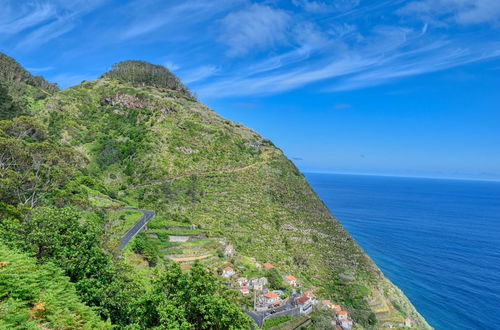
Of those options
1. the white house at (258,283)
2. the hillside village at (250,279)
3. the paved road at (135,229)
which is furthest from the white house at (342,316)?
the paved road at (135,229)

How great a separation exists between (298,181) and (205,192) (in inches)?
1329

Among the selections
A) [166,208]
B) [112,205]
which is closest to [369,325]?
[166,208]

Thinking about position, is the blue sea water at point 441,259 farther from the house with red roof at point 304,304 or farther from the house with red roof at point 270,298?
the house with red roof at point 270,298

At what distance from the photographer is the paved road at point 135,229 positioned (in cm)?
3216

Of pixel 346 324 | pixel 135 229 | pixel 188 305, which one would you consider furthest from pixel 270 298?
pixel 188 305

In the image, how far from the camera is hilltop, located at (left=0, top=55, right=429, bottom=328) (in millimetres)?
15102

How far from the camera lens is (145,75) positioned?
11212 cm

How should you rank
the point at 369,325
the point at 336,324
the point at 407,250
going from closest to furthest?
the point at 336,324 < the point at 369,325 < the point at 407,250

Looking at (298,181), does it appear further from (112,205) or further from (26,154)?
(26,154)

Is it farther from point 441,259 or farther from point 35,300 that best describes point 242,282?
point 441,259

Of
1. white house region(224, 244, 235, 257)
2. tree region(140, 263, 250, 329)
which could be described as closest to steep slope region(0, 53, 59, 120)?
white house region(224, 244, 235, 257)

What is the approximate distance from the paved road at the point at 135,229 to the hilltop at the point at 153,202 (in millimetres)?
1121

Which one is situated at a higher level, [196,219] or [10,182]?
[10,182]

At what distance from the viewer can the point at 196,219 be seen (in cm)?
5178
